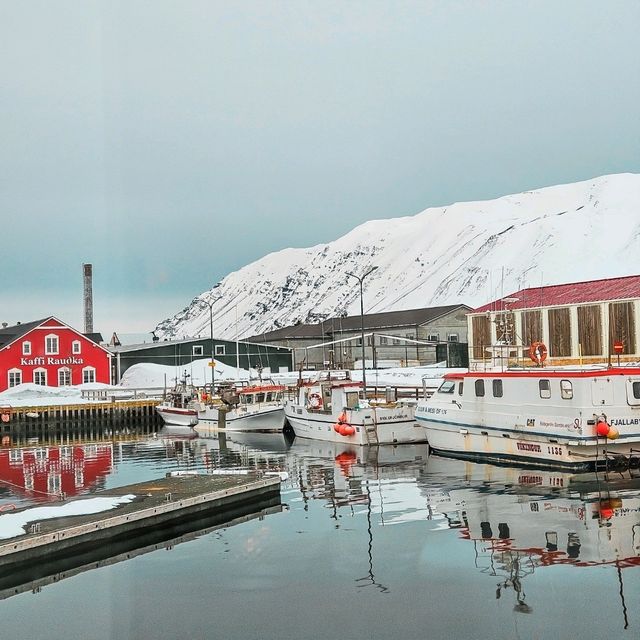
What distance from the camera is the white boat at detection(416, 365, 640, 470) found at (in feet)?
91.6

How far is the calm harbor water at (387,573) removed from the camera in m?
13.0

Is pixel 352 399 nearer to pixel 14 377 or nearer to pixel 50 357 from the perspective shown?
pixel 50 357

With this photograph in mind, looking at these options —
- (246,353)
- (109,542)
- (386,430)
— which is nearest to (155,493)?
(109,542)

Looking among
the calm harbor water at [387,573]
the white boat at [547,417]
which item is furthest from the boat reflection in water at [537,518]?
the white boat at [547,417]

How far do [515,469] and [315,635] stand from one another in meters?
17.7

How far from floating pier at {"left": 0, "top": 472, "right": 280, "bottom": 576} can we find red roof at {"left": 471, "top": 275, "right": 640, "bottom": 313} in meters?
34.2

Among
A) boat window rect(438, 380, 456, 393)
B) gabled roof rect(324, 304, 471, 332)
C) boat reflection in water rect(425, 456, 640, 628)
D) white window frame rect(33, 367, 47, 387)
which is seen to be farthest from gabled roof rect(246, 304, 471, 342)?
boat reflection in water rect(425, 456, 640, 628)

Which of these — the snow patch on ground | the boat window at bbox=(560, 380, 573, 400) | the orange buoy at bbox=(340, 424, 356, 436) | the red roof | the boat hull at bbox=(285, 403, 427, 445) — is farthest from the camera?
the red roof

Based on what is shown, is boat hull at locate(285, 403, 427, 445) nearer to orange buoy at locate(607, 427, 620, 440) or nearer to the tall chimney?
orange buoy at locate(607, 427, 620, 440)

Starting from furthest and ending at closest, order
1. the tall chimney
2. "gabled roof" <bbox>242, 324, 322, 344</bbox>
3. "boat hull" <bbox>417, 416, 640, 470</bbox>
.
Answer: the tall chimney → "gabled roof" <bbox>242, 324, 322, 344</bbox> → "boat hull" <bbox>417, 416, 640, 470</bbox>

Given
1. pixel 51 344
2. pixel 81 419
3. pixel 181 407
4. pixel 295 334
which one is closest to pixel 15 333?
pixel 51 344

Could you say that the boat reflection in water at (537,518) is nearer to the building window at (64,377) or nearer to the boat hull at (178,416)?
the boat hull at (178,416)

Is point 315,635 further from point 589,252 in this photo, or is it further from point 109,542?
point 589,252

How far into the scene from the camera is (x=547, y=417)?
1152 inches
